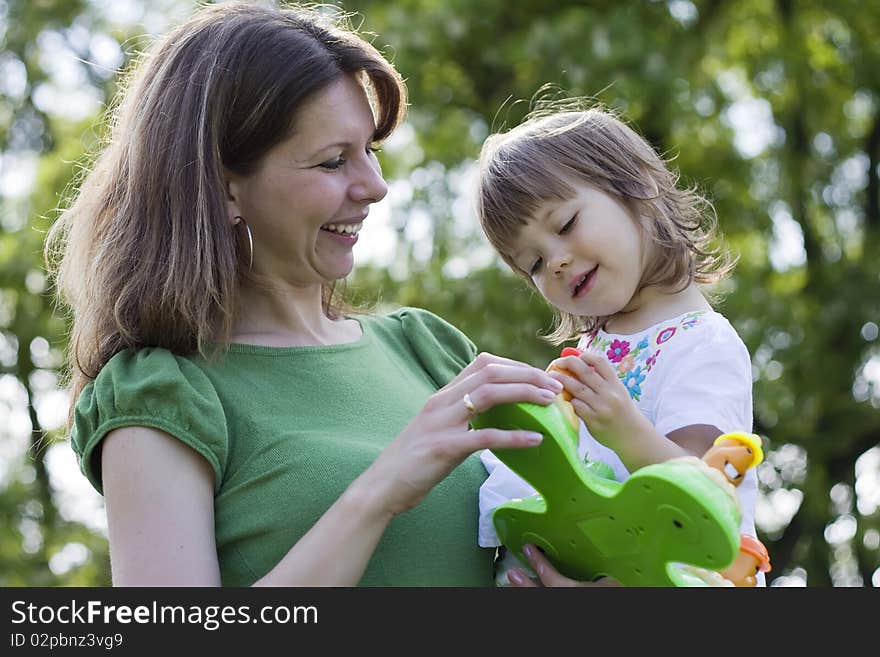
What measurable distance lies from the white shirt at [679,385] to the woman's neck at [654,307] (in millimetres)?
32

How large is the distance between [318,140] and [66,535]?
10.6 m

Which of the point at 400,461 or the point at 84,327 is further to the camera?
the point at 84,327

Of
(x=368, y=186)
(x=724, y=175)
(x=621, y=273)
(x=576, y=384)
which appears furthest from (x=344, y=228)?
(x=724, y=175)

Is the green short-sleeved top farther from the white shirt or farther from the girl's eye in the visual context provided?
the girl's eye

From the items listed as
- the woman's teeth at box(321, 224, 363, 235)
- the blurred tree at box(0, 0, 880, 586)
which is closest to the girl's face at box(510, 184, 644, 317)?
the woman's teeth at box(321, 224, 363, 235)

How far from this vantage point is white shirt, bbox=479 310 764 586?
2326 millimetres

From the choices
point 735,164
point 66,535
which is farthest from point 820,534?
point 66,535

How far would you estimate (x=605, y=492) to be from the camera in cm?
207

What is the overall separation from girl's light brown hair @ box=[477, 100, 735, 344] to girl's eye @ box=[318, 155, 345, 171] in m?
0.34

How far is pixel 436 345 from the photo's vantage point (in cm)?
301

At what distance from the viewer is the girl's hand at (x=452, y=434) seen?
2072mm

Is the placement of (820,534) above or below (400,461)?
below

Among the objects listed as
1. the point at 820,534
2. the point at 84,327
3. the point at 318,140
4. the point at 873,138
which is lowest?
the point at 820,534
